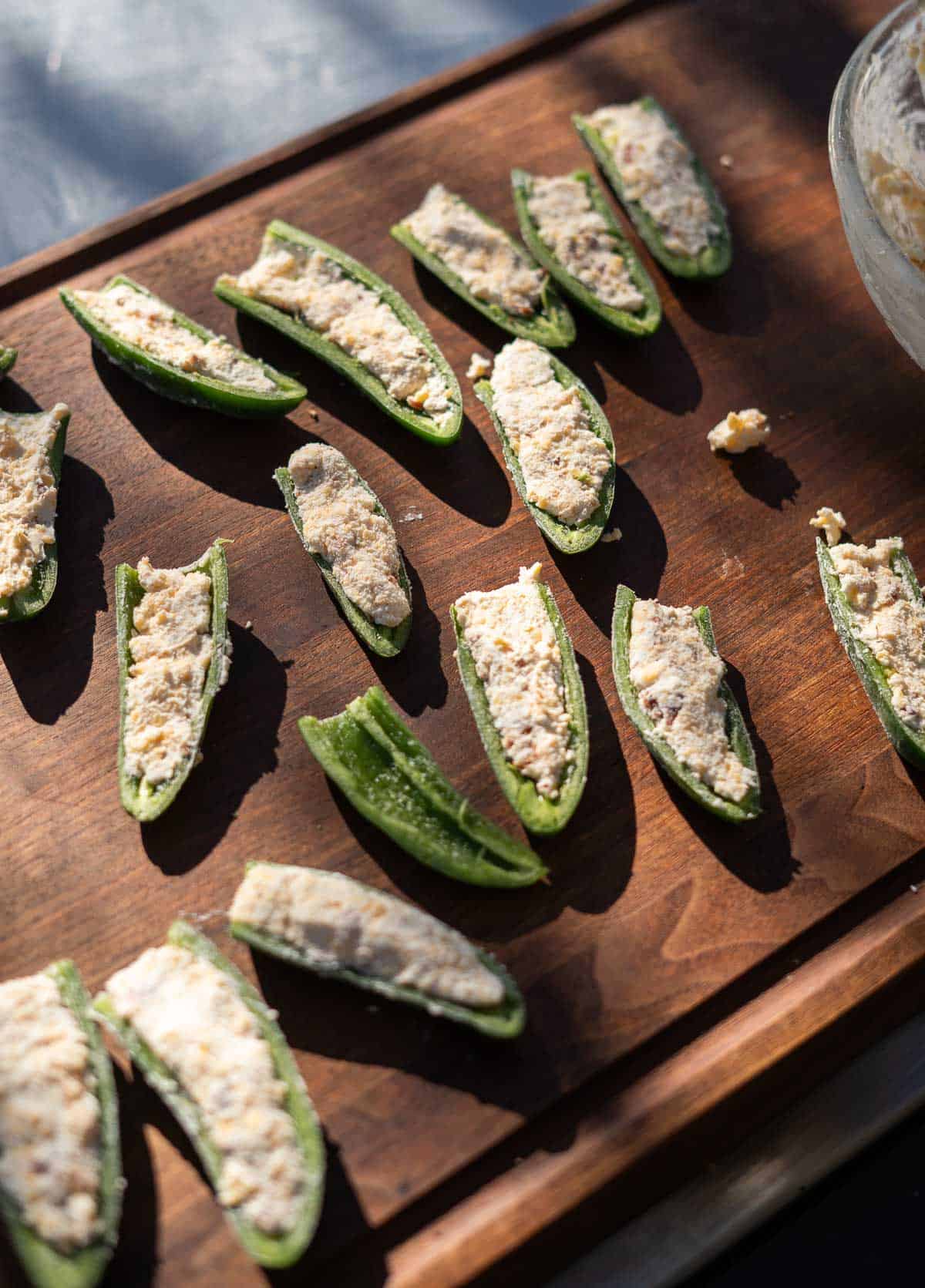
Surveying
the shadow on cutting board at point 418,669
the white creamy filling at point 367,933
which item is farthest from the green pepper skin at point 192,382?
the white creamy filling at point 367,933

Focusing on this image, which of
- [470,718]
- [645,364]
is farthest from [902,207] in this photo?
[470,718]

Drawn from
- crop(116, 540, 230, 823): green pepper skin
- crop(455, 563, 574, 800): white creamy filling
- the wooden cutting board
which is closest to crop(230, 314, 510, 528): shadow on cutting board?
the wooden cutting board

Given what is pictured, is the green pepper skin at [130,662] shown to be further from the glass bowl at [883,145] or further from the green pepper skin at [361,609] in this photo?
the glass bowl at [883,145]

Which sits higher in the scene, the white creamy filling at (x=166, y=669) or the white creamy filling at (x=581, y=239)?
the white creamy filling at (x=581, y=239)

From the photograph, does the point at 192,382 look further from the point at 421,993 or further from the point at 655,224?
the point at 421,993

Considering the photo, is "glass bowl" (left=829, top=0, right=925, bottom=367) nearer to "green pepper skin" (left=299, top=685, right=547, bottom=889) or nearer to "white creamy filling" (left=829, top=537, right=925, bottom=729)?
"white creamy filling" (left=829, top=537, right=925, bottom=729)

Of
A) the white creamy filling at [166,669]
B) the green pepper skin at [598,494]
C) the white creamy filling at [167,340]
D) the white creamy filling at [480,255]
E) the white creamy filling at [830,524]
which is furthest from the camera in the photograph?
the white creamy filling at [480,255]

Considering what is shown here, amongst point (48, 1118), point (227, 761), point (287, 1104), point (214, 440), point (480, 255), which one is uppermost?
point (480, 255)

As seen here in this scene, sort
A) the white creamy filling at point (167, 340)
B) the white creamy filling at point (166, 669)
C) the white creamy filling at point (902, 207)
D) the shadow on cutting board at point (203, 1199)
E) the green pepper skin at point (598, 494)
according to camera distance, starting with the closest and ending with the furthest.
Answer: the shadow on cutting board at point (203, 1199)
the white creamy filling at point (166, 669)
the white creamy filling at point (902, 207)
the green pepper skin at point (598, 494)
the white creamy filling at point (167, 340)
